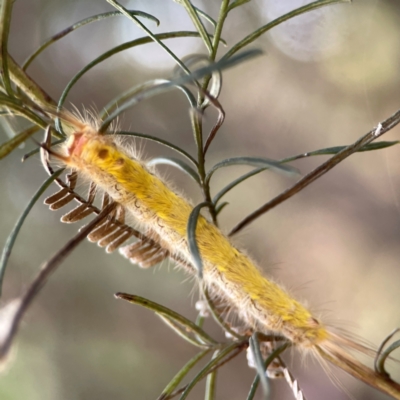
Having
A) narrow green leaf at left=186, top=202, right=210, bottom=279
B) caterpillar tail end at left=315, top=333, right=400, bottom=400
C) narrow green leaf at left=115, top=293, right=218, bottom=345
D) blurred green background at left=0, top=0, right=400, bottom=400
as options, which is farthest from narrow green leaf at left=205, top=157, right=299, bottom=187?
blurred green background at left=0, top=0, right=400, bottom=400

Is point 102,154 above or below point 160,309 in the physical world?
above

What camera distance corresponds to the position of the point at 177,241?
60cm

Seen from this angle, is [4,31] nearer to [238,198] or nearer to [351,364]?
[351,364]

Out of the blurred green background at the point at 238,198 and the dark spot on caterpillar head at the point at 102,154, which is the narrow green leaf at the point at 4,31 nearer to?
the dark spot on caterpillar head at the point at 102,154

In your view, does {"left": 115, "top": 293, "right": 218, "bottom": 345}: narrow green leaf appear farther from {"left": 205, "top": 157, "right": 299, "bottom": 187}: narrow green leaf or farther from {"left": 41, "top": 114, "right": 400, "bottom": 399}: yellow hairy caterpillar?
{"left": 205, "top": 157, "right": 299, "bottom": 187}: narrow green leaf

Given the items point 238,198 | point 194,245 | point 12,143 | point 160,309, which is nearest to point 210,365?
point 160,309

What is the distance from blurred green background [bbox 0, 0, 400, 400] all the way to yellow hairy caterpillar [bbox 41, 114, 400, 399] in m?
0.61

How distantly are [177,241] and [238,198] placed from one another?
87 cm

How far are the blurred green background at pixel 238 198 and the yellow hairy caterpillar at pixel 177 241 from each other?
2.01 feet

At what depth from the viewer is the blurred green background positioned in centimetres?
129

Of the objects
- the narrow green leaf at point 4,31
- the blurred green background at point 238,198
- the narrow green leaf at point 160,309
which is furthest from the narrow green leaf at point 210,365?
the blurred green background at point 238,198

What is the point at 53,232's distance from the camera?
1.41 metres

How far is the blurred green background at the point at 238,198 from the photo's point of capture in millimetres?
1288

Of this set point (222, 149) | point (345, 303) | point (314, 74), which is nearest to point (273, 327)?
point (345, 303)
